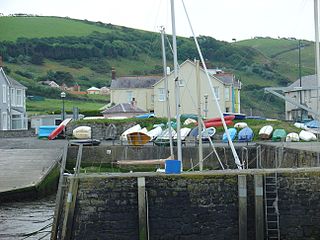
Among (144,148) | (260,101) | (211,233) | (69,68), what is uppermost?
(69,68)

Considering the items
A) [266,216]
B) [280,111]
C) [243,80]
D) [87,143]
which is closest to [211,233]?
[266,216]

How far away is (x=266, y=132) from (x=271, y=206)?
24.7 m

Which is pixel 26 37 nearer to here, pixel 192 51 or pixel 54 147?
pixel 192 51

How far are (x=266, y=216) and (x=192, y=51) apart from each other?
420 ft

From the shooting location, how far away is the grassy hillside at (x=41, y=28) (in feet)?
504

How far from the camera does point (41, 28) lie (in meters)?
162

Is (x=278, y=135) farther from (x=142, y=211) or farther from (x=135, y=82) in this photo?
(x=135, y=82)

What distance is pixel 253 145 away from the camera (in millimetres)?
37031

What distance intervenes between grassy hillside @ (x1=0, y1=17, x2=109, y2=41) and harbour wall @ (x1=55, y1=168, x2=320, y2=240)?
438 feet

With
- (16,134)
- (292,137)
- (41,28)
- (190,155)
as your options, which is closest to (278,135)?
(292,137)

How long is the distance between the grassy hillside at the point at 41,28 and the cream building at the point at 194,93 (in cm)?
8819

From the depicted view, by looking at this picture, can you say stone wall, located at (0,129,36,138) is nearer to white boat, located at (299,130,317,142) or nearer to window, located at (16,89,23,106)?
window, located at (16,89,23,106)

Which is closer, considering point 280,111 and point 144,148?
point 144,148

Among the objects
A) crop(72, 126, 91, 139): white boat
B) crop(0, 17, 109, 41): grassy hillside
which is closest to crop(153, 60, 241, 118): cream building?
crop(72, 126, 91, 139): white boat
